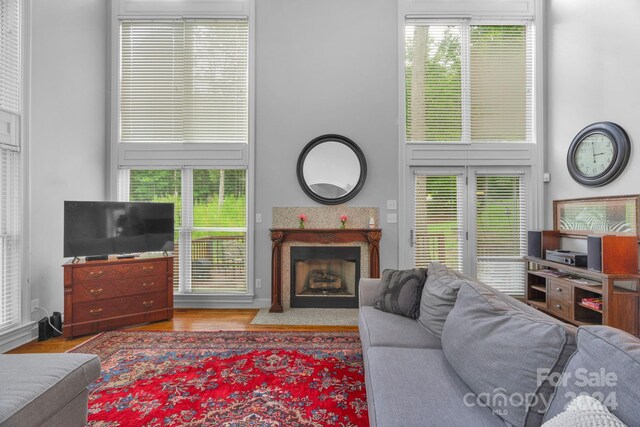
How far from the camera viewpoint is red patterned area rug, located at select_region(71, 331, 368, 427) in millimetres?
1734

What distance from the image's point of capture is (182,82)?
3.93m

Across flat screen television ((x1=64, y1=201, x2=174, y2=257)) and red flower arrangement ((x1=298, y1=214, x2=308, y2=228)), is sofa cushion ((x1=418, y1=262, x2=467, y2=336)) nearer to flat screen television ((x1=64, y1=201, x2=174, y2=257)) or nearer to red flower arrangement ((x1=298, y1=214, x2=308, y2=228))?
red flower arrangement ((x1=298, y1=214, x2=308, y2=228))

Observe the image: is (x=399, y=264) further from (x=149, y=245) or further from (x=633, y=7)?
(x=633, y=7)

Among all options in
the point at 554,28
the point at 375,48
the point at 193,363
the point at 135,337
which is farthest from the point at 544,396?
the point at 554,28

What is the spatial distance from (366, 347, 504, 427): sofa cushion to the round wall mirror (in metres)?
2.50

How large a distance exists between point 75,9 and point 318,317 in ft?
15.5

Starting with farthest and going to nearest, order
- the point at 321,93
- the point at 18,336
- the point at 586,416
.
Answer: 1. the point at 321,93
2. the point at 18,336
3. the point at 586,416

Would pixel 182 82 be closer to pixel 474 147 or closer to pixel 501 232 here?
pixel 474 147

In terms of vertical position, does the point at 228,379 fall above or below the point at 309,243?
below

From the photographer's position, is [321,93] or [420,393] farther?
[321,93]

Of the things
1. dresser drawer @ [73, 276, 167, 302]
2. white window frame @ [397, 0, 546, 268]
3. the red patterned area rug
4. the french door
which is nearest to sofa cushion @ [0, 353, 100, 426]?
the red patterned area rug

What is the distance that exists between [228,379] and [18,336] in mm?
2299

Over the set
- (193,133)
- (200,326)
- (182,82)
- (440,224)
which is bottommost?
(200,326)

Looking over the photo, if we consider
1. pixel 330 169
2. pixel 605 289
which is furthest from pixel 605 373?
pixel 330 169
